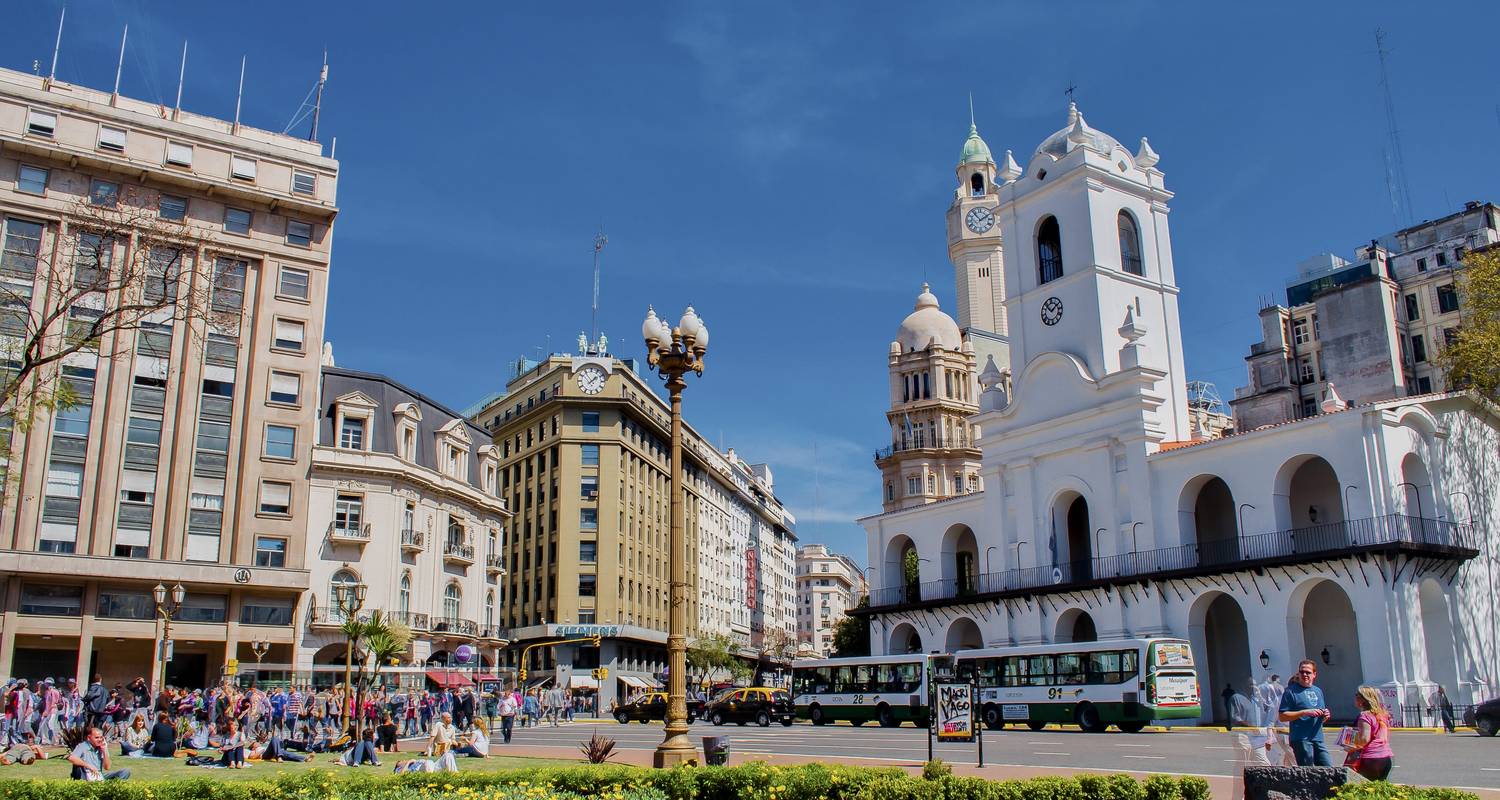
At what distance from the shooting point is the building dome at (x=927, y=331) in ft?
282

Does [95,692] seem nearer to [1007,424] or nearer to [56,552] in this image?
[56,552]

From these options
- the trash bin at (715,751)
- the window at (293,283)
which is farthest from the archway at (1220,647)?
the window at (293,283)

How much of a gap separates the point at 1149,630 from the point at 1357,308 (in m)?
30.7

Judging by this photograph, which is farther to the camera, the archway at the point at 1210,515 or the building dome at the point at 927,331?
the building dome at the point at 927,331

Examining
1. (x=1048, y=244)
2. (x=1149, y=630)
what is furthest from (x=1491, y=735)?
(x=1048, y=244)

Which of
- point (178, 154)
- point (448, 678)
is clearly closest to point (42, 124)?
point (178, 154)

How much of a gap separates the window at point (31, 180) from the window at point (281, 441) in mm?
12876

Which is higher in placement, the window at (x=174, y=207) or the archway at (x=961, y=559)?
the window at (x=174, y=207)

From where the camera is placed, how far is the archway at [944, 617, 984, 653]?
5038 cm

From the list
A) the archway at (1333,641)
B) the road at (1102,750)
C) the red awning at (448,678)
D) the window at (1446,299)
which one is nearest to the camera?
the road at (1102,750)

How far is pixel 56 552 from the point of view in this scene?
42.8m

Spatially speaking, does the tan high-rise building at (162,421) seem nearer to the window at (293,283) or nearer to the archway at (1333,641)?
the window at (293,283)

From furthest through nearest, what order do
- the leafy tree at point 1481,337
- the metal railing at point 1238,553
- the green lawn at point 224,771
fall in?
the leafy tree at point 1481,337
the metal railing at point 1238,553
the green lawn at point 224,771

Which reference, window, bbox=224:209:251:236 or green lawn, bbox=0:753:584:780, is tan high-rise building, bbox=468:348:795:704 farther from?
green lawn, bbox=0:753:584:780
